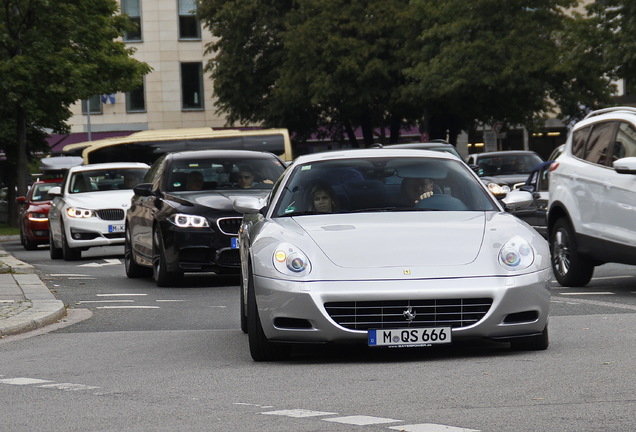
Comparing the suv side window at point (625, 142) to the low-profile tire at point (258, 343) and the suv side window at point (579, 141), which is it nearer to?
the suv side window at point (579, 141)

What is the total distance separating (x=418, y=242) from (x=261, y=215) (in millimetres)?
1732

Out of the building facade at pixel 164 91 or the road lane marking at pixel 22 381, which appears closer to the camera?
the road lane marking at pixel 22 381

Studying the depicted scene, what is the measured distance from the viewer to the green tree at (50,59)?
42.5 metres

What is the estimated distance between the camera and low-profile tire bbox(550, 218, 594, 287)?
15.4 metres

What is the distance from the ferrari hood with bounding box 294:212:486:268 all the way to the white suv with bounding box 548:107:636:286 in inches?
179

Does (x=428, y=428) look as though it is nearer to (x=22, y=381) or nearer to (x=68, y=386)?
(x=68, y=386)

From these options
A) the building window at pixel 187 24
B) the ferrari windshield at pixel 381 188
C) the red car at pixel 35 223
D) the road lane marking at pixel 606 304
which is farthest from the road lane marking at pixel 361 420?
the building window at pixel 187 24

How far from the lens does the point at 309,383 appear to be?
328 inches

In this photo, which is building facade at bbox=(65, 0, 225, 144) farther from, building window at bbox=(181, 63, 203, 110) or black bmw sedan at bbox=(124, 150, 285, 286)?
black bmw sedan at bbox=(124, 150, 285, 286)

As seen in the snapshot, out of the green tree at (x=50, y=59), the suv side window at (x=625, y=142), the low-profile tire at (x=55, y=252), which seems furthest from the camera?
the green tree at (x=50, y=59)

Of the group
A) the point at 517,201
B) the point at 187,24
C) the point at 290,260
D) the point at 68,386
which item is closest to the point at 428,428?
the point at 290,260

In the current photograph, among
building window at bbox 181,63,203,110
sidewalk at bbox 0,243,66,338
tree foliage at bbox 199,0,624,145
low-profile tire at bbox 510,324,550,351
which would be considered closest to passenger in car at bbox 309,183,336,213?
low-profile tire at bbox 510,324,550,351

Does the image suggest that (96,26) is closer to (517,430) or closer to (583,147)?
(583,147)

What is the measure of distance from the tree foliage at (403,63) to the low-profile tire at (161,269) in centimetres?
2514
